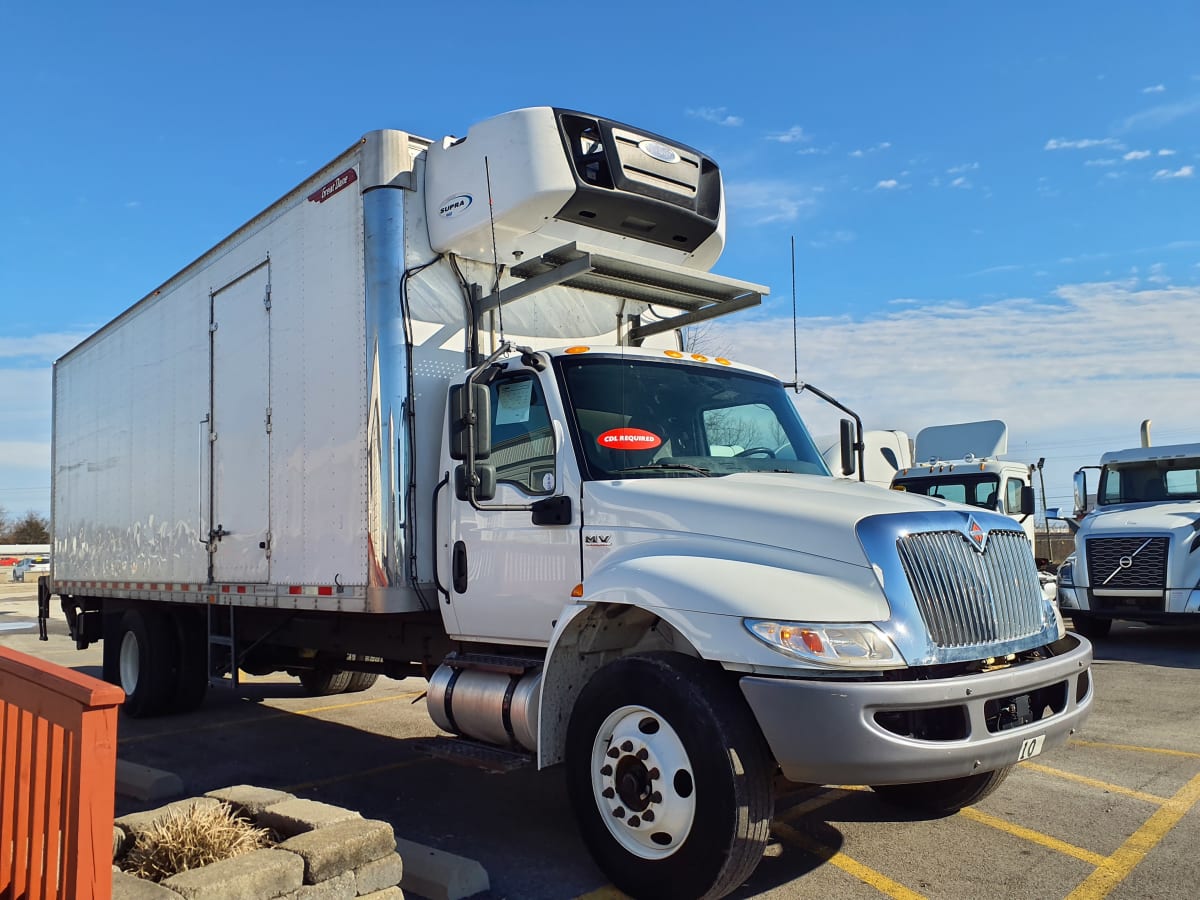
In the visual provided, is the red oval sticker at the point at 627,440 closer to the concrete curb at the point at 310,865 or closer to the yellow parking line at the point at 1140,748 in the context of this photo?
the concrete curb at the point at 310,865

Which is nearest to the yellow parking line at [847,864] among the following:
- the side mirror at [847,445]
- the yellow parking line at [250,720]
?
the side mirror at [847,445]

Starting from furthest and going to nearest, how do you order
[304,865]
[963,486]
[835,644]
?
1. [963,486]
2. [835,644]
3. [304,865]

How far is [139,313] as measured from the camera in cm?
952

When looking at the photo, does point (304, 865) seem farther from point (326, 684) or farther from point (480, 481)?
point (326, 684)

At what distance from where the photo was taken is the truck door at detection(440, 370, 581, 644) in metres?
5.04

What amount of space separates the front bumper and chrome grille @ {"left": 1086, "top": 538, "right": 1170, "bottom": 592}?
33.1 feet

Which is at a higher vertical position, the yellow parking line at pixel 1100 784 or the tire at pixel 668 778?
the tire at pixel 668 778

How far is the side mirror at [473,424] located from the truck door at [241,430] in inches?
97.5

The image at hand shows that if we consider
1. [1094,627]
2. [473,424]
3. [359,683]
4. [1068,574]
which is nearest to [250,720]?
[359,683]

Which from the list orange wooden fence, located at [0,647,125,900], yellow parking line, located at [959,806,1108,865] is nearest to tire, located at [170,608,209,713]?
orange wooden fence, located at [0,647,125,900]

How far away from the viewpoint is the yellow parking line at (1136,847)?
14.0ft

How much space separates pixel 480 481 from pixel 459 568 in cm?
65

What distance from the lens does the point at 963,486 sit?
614 inches

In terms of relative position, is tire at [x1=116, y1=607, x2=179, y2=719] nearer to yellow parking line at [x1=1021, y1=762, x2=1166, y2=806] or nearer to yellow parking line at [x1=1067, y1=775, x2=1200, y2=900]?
yellow parking line at [x1=1021, y1=762, x2=1166, y2=806]
